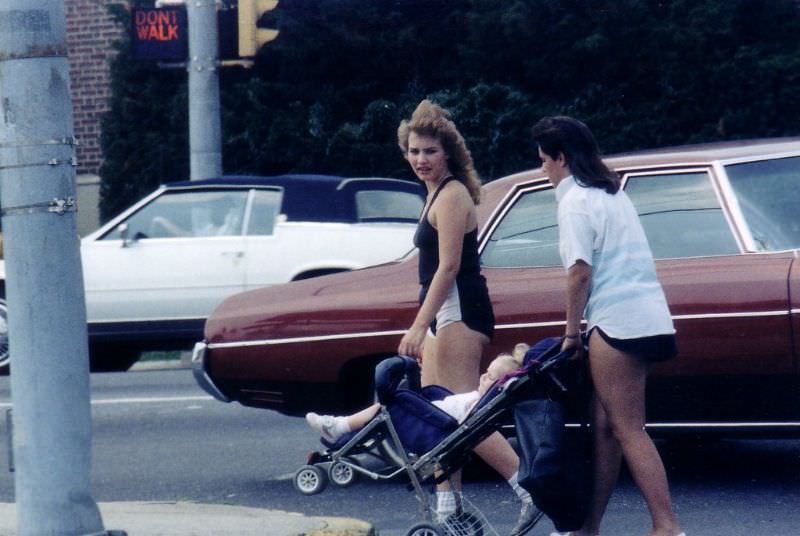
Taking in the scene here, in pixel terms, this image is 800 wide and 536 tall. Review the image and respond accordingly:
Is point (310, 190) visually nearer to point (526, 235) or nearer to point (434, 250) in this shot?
point (526, 235)

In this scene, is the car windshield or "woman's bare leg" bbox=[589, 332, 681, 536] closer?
"woman's bare leg" bbox=[589, 332, 681, 536]

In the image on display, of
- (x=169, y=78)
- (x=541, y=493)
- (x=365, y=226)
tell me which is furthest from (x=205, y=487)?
(x=169, y=78)

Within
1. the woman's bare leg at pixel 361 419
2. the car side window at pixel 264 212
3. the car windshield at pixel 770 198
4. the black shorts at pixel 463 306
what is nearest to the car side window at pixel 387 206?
the car side window at pixel 264 212

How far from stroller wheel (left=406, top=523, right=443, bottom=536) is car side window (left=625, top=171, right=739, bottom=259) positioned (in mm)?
1940

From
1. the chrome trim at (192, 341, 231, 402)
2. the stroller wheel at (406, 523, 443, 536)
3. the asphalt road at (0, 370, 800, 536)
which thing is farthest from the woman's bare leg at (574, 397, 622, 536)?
the chrome trim at (192, 341, 231, 402)

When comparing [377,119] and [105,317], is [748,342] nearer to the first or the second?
[105,317]

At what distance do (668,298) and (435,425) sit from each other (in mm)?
1522

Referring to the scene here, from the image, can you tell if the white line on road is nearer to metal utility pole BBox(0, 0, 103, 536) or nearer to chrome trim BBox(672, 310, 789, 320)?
chrome trim BBox(672, 310, 789, 320)

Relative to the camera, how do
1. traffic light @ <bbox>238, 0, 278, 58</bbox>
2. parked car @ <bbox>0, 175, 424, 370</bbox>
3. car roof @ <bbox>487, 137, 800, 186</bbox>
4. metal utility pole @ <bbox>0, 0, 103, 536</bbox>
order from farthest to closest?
traffic light @ <bbox>238, 0, 278, 58</bbox>, parked car @ <bbox>0, 175, 424, 370</bbox>, car roof @ <bbox>487, 137, 800, 186</bbox>, metal utility pole @ <bbox>0, 0, 103, 536</bbox>

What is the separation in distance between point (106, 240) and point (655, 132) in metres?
7.30

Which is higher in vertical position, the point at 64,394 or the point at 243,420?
the point at 64,394

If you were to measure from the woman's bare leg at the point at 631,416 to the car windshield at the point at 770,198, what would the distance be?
A: 1.42m

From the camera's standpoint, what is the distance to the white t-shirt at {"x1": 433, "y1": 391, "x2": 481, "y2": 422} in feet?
19.3

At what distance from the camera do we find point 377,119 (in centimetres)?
1880
